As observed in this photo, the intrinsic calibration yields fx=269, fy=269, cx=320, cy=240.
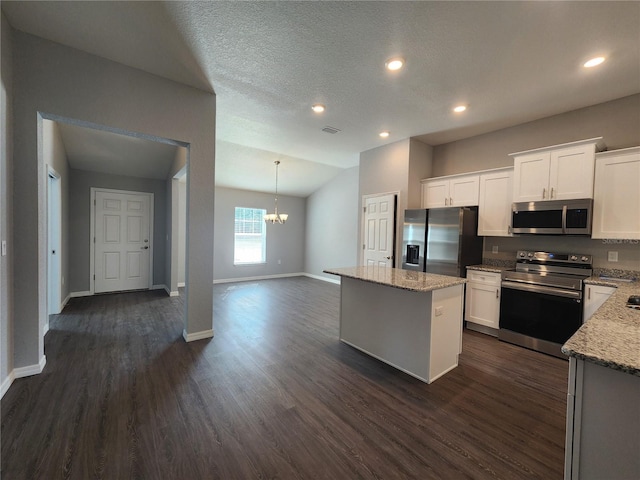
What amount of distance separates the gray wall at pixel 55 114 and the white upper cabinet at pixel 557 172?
4068 millimetres

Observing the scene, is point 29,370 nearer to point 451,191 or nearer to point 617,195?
point 451,191

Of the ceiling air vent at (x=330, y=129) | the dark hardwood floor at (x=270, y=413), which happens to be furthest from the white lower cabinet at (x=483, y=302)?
the ceiling air vent at (x=330, y=129)

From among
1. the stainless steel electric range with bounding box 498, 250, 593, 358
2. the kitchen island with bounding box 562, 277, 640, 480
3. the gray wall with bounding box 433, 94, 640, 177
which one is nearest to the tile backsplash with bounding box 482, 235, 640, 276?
the stainless steel electric range with bounding box 498, 250, 593, 358

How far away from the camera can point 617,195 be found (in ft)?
9.37

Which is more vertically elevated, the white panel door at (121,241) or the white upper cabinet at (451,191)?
the white upper cabinet at (451,191)

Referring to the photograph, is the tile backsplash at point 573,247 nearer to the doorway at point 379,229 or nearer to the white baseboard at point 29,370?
the doorway at point 379,229

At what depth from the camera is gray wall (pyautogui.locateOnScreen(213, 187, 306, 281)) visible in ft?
23.3

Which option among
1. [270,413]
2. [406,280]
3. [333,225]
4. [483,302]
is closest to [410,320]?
[406,280]

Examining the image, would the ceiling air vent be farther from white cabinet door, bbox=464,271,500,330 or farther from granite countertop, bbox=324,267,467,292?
white cabinet door, bbox=464,271,500,330

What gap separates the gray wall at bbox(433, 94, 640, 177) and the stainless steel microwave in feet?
2.87

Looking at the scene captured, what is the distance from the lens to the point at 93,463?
1.56 meters

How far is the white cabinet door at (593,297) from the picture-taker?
2.73 m

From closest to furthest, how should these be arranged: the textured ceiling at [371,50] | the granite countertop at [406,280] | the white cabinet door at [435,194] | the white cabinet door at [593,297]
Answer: the textured ceiling at [371,50], the granite countertop at [406,280], the white cabinet door at [593,297], the white cabinet door at [435,194]

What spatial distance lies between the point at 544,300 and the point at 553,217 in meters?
0.98
